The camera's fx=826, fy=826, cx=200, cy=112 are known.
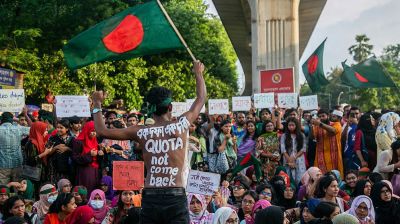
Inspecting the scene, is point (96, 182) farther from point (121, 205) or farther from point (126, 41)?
point (126, 41)

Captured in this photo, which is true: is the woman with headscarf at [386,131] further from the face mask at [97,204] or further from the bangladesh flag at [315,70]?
the bangladesh flag at [315,70]

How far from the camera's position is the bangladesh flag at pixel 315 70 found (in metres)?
20.6

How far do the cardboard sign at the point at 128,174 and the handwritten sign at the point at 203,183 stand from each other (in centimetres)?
89

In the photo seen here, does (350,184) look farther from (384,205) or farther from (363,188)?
(384,205)

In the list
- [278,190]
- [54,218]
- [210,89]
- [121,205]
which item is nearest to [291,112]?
[278,190]

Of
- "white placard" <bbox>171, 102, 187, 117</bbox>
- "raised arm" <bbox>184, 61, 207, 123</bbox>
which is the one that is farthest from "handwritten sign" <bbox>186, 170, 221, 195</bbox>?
"white placard" <bbox>171, 102, 187, 117</bbox>

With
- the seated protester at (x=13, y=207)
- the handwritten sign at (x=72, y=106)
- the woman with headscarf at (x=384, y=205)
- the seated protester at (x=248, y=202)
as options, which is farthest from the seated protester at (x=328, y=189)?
the handwritten sign at (x=72, y=106)

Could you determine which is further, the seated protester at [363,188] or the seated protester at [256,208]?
the seated protester at [363,188]

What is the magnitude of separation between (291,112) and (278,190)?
12.0 feet

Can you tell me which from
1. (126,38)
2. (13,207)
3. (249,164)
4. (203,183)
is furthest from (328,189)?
(13,207)

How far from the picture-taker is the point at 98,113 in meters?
6.85

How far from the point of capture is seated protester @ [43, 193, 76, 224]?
924 centimetres

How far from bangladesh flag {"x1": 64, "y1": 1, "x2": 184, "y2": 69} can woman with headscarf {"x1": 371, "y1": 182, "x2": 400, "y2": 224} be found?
2942mm

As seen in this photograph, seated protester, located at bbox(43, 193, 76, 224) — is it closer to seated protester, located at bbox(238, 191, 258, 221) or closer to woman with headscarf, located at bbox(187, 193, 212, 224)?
woman with headscarf, located at bbox(187, 193, 212, 224)
